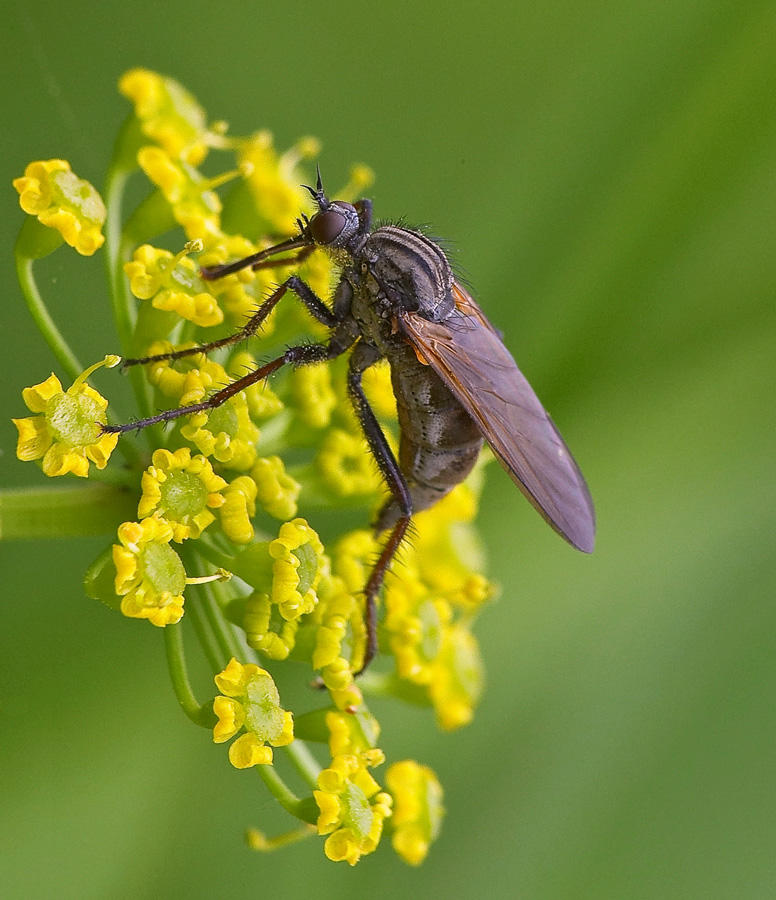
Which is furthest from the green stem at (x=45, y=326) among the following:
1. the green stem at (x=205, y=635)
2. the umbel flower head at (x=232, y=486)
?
the green stem at (x=205, y=635)

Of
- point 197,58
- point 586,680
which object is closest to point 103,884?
point 586,680

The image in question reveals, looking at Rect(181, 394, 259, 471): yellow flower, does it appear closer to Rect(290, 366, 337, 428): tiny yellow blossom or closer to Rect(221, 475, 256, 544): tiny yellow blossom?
Rect(221, 475, 256, 544): tiny yellow blossom

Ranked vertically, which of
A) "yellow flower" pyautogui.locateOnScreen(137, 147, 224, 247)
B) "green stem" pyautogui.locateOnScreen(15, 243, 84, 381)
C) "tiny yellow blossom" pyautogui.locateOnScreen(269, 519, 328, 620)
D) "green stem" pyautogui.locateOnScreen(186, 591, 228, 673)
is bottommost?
"green stem" pyautogui.locateOnScreen(186, 591, 228, 673)

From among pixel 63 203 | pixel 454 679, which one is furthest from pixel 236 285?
pixel 454 679

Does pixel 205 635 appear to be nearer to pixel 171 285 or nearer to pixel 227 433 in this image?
pixel 227 433

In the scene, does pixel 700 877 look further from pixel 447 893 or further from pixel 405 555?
pixel 405 555

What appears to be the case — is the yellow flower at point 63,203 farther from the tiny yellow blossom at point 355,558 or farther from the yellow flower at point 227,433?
the tiny yellow blossom at point 355,558

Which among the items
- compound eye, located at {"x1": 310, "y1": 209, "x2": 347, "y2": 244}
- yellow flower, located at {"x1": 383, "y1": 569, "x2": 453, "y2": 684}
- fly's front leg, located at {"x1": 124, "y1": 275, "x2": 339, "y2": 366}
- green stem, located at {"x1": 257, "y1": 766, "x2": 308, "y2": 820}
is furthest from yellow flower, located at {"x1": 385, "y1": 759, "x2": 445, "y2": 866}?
compound eye, located at {"x1": 310, "y1": 209, "x2": 347, "y2": 244}
